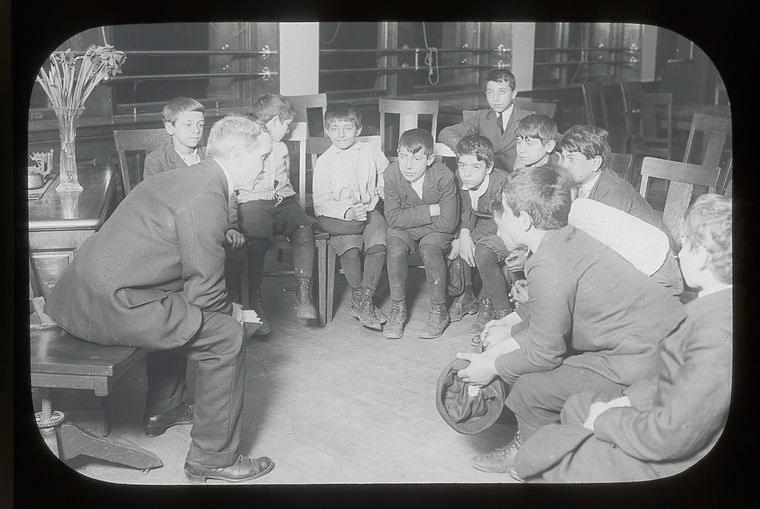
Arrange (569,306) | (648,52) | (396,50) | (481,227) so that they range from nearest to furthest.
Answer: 1. (569,306)
2. (481,227)
3. (648,52)
4. (396,50)

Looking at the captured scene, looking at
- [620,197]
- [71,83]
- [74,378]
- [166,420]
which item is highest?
[71,83]

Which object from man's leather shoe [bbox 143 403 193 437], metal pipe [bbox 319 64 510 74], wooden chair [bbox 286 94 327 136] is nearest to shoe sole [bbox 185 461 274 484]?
man's leather shoe [bbox 143 403 193 437]

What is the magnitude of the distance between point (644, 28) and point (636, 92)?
7.5 inches

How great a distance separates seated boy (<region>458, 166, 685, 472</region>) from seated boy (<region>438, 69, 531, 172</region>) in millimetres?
65

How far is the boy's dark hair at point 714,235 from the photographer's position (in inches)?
70.3

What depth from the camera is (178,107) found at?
72.3 inches

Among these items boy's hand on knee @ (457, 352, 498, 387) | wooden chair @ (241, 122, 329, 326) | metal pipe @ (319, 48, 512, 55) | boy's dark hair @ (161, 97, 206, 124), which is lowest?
boy's hand on knee @ (457, 352, 498, 387)

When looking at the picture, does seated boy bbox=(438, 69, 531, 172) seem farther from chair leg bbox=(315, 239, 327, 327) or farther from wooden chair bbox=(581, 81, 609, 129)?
chair leg bbox=(315, 239, 327, 327)

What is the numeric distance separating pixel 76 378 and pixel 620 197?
1.12 metres

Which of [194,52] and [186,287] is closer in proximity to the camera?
[186,287]

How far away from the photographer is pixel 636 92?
2059 mm

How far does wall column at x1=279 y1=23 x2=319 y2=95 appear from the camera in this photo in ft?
6.14

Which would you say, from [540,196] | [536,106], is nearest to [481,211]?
[540,196]

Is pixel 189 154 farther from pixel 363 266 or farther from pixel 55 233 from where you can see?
pixel 363 266
